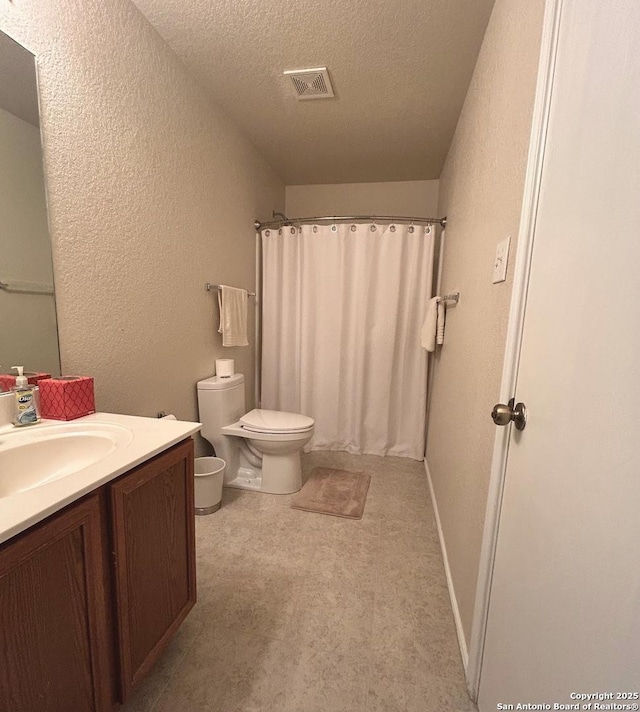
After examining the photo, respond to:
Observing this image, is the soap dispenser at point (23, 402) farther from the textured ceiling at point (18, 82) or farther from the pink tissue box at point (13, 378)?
the textured ceiling at point (18, 82)

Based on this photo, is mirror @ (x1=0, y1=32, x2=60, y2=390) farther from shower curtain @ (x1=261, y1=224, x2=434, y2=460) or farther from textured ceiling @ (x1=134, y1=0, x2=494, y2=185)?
shower curtain @ (x1=261, y1=224, x2=434, y2=460)

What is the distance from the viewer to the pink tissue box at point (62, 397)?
1.02 m

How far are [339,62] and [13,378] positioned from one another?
1.90m

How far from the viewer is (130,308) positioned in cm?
138

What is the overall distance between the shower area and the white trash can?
0.89 metres

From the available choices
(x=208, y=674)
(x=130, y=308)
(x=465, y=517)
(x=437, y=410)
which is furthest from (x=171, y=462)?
(x=437, y=410)

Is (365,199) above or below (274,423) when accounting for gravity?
above

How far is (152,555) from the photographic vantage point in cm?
85

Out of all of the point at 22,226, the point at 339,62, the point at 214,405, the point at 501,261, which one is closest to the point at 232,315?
the point at 214,405

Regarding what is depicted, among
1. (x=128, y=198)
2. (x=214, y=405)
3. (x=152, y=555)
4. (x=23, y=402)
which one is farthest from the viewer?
(x=214, y=405)

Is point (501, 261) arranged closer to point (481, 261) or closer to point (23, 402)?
point (481, 261)

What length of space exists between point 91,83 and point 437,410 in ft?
7.30

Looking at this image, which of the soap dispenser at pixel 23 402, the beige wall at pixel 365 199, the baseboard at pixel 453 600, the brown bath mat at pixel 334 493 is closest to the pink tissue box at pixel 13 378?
the soap dispenser at pixel 23 402

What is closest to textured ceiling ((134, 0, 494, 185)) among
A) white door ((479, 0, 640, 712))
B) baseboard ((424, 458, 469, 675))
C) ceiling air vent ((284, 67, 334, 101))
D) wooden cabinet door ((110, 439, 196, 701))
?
ceiling air vent ((284, 67, 334, 101))
